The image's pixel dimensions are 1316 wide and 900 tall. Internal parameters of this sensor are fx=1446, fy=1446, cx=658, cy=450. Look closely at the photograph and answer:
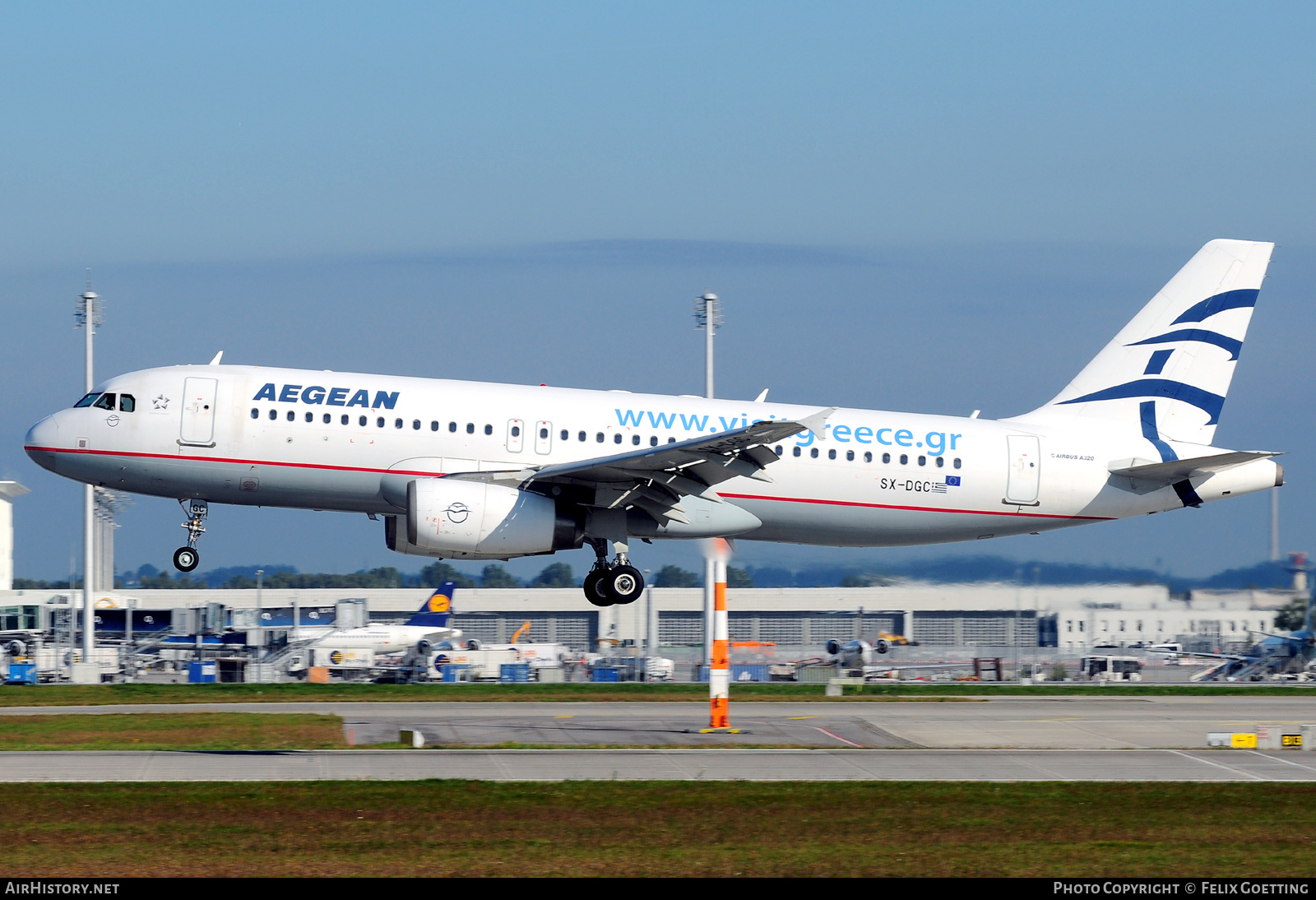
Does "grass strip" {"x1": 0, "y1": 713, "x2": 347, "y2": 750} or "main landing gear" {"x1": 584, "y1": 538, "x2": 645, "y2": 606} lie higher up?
"main landing gear" {"x1": 584, "y1": 538, "x2": 645, "y2": 606}

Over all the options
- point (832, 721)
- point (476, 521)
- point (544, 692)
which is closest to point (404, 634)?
point (544, 692)

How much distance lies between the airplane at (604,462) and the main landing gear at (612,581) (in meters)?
0.05

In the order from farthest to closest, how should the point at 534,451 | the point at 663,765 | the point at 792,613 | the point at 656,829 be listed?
1. the point at 792,613
2. the point at 534,451
3. the point at 663,765
4. the point at 656,829

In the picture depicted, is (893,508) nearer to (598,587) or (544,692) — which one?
(598,587)

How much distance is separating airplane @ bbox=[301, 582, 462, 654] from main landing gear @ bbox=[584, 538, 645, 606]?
33223 millimetres

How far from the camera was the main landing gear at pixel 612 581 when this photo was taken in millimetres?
31219

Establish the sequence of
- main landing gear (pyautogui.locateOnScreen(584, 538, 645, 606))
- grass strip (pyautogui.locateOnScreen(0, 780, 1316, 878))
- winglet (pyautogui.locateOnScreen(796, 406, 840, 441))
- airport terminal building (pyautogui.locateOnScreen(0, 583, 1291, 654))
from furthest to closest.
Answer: airport terminal building (pyautogui.locateOnScreen(0, 583, 1291, 654)), main landing gear (pyautogui.locateOnScreen(584, 538, 645, 606)), winglet (pyautogui.locateOnScreen(796, 406, 840, 441)), grass strip (pyautogui.locateOnScreen(0, 780, 1316, 878))

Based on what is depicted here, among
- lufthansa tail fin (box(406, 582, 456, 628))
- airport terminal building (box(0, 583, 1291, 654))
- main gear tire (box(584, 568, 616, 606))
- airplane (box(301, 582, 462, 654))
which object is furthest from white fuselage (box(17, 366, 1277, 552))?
lufthansa tail fin (box(406, 582, 456, 628))

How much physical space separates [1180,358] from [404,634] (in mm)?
41435

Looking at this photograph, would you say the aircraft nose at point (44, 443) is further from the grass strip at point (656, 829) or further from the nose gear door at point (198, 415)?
the grass strip at point (656, 829)

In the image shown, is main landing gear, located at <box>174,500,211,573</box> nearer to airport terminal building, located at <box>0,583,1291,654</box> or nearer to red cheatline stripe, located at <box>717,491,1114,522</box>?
red cheatline stripe, located at <box>717,491,1114,522</box>

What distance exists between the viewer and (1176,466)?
3272 cm

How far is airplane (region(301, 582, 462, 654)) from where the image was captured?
6569cm

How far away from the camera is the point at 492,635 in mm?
103250
